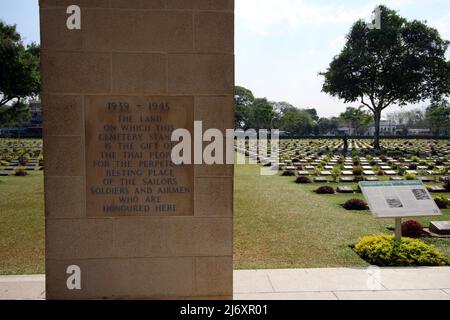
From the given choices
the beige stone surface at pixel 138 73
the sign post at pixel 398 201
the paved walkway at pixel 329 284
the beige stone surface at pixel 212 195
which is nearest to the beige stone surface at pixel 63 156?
the beige stone surface at pixel 138 73

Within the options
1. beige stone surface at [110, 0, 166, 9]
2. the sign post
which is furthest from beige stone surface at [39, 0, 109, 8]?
the sign post

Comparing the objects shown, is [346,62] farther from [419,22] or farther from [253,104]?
[253,104]

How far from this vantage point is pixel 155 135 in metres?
4.85

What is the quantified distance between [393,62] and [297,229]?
128 ft

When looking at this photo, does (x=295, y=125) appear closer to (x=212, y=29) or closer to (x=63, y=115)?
(x=212, y=29)

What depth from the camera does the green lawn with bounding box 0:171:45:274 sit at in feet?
22.7

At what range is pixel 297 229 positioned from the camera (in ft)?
31.0

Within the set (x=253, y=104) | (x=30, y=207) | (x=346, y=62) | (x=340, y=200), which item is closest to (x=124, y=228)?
(x=30, y=207)

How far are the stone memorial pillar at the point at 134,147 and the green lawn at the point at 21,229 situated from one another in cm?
239

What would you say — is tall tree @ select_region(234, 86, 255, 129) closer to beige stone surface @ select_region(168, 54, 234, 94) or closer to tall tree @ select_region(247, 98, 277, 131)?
tall tree @ select_region(247, 98, 277, 131)

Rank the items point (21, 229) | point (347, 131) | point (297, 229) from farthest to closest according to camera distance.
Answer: point (347, 131), point (297, 229), point (21, 229)

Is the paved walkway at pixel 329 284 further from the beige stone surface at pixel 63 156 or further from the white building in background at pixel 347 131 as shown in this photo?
the white building in background at pixel 347 131

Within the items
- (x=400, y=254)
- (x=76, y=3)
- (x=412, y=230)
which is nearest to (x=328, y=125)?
(x=412, y=230)

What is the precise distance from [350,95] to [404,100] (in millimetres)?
6167
